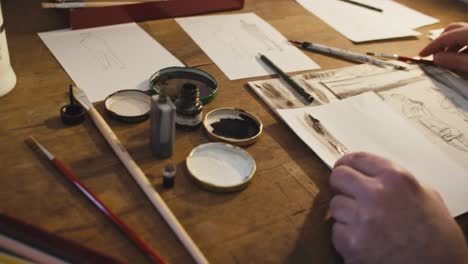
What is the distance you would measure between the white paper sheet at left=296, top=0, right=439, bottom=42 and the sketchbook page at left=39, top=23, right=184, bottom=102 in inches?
20.3

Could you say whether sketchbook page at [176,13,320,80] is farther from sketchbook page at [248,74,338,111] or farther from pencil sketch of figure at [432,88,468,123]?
pencil sketch of figure at [432,88,468,123]

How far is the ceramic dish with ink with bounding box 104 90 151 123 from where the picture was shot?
762 millimetres

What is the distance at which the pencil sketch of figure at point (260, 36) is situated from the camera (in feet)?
3.55

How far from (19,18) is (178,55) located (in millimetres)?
374

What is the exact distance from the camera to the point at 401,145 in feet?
2.69

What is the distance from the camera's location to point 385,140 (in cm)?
83

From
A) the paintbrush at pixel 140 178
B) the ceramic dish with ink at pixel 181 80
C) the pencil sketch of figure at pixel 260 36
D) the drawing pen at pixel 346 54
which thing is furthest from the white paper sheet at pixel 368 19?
the paintbrush at pixel 140 178

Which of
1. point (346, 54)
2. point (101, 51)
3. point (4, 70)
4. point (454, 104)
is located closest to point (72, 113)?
point (4, 70)

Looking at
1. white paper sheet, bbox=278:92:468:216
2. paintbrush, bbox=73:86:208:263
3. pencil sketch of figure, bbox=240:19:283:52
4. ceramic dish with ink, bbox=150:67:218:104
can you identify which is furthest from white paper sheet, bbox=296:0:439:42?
paintbrush, bbox=73:86:208:263

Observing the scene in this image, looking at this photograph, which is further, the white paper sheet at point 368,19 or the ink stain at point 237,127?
the white paper sheet at point 368,19

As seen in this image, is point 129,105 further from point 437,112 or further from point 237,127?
point 437,112

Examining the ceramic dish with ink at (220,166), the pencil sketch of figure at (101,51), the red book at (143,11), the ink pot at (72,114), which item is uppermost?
the red book at (143,11)

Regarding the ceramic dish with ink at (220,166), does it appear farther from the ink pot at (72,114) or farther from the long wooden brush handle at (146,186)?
the ink pot at (72,114)

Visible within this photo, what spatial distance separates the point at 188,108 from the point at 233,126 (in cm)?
9
